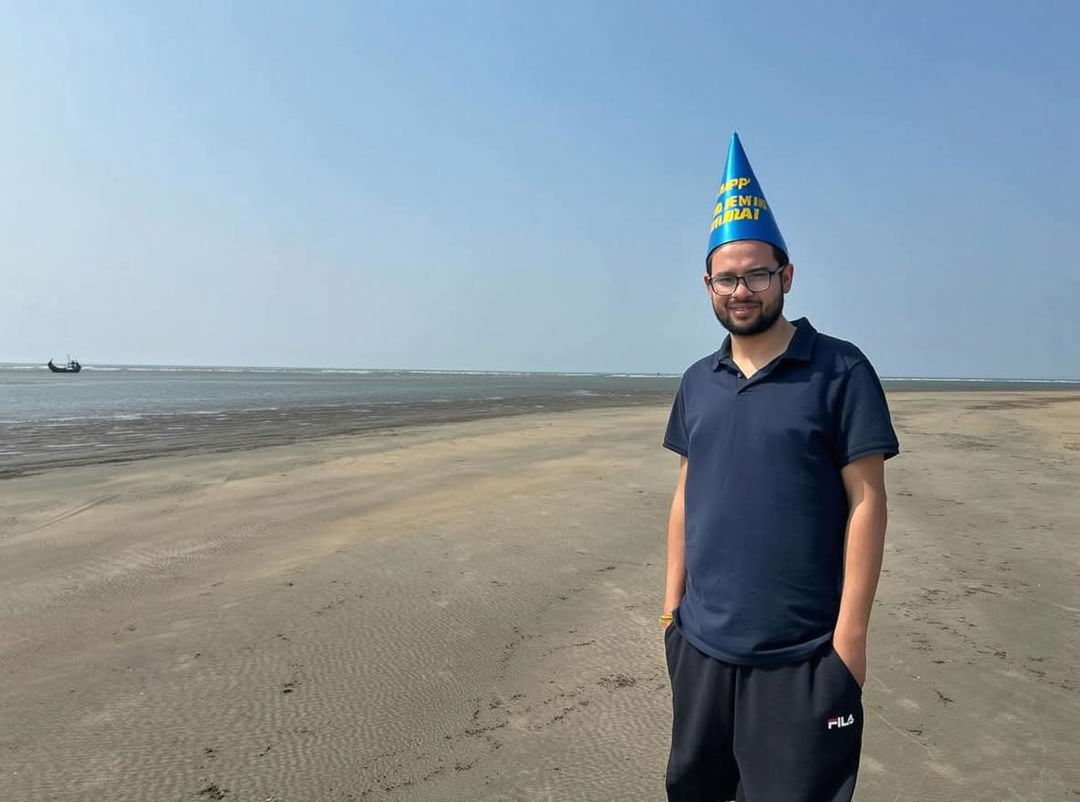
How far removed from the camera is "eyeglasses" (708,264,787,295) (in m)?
2.08

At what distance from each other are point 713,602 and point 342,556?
16.6ft

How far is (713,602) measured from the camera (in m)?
2.04

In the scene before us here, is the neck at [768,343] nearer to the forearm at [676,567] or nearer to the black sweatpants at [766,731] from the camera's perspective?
the forearm at [676,567]

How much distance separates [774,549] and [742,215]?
1.11 meters

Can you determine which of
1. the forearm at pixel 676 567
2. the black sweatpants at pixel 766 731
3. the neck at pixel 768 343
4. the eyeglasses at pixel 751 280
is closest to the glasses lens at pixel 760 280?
the eyeglasses at pixel 751 280

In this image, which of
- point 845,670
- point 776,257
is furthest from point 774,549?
point 776,257

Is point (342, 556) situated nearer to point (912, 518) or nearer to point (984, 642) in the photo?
point (984, 642)

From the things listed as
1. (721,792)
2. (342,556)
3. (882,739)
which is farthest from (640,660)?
(342,556)

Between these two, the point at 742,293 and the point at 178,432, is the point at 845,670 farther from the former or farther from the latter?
the point at 178,432

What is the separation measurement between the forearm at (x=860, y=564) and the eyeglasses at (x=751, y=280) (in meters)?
0.73

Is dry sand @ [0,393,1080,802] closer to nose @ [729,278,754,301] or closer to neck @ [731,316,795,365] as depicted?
neck @ [731,316,795,365]

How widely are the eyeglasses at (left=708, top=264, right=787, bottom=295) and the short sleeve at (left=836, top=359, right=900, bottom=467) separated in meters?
0.39

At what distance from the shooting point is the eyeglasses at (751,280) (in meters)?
2.08

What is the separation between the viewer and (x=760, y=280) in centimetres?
209
